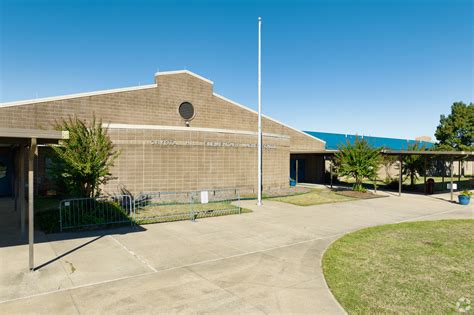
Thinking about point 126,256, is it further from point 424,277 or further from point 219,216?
point 424,277

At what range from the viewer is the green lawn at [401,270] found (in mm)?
6992

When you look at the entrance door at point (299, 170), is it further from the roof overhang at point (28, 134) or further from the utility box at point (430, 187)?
the roof overhang at point (28, 134)

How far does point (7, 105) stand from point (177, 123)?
1191 cm

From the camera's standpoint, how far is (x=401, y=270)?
9.02 metres

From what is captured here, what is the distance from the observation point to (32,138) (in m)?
8.07

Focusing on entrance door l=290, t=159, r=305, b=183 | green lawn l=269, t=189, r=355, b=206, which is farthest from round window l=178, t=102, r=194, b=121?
entrance door l=290, t=159, r=305, b=183

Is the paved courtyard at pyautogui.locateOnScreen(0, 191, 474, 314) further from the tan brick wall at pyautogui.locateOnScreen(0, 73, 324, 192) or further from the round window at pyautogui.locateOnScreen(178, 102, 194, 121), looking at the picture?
the round window at pyautogui.locateOnScreen(178, 102, 194, 121)

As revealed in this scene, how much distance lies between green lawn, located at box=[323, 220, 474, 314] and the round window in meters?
18.3

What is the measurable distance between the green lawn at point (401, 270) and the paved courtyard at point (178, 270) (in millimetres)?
563

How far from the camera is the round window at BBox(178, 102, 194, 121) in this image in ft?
89.6

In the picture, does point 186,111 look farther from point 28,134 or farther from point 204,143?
point 28,134

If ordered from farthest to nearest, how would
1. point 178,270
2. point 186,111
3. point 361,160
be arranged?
point 186,111 < point 361,160 < point 178,270

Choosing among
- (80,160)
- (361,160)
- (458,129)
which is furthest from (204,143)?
(458,129)

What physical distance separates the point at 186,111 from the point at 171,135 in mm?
6152
